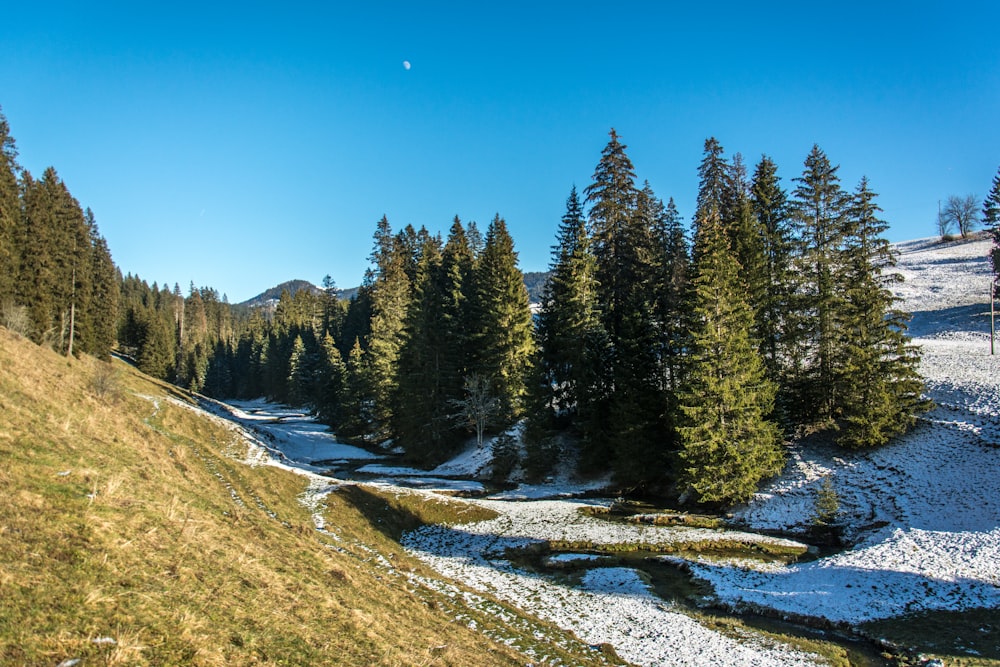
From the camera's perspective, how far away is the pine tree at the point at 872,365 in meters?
30.5

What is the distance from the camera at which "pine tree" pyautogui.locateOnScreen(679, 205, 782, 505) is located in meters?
28.8

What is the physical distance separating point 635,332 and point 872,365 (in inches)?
550

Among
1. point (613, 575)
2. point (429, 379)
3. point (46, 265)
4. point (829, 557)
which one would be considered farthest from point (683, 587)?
point (46, 265)

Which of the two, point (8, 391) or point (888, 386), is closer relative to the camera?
point (8, 391)

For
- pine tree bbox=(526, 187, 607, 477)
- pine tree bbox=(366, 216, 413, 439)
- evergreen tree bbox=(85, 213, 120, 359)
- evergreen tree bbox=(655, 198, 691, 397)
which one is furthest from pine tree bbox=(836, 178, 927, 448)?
evergreen tree bbox=(85, 213, 120, 359)

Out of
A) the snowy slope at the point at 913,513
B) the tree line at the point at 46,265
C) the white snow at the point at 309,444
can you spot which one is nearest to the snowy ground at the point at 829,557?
the snowy slope at the point at 913,513

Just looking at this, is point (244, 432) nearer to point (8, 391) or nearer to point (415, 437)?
point (415, 437)

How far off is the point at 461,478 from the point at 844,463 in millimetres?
27203

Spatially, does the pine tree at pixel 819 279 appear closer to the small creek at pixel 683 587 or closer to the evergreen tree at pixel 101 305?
the small creek at pixel 683 587

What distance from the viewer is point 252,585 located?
10.0 meters

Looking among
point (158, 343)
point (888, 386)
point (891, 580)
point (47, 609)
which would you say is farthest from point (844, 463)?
point (158, 343)

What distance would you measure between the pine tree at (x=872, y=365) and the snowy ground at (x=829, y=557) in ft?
4.09

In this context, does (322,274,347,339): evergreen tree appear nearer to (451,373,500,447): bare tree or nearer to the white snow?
the white snow

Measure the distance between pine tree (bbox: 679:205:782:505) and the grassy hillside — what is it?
17374 millimetres
